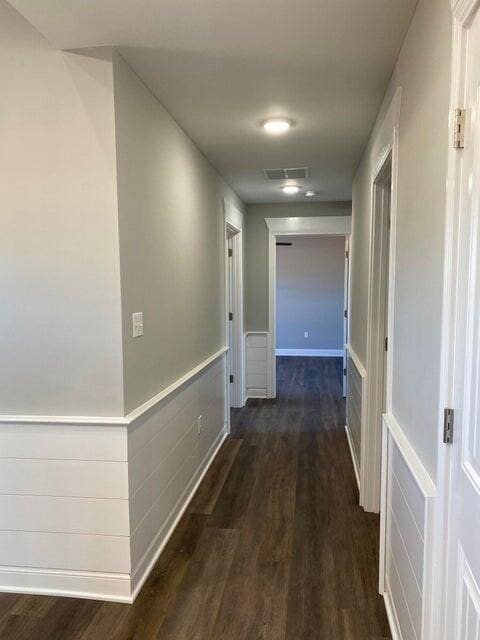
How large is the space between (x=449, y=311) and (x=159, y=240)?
1.63 m

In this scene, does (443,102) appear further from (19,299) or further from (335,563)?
(335,563)

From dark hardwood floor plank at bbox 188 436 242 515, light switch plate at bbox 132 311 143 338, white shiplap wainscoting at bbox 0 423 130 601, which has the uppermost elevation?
light switch plate at bbox 132 311 143 338

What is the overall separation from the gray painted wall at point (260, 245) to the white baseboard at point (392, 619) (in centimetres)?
379

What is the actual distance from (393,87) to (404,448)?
5.17 feet

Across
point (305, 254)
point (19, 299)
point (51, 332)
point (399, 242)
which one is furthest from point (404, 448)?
point (305, 254)

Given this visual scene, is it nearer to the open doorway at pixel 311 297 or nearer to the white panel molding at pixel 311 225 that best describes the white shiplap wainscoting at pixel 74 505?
the white panel molding at pixel 311 225

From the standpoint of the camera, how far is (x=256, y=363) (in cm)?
566

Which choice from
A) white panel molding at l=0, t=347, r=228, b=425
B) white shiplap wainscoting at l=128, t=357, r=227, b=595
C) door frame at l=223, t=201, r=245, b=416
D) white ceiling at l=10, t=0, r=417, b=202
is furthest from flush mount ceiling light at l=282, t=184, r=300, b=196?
white panel molding at l=0, t=347, r=228, b=425

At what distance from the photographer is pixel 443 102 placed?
128cm

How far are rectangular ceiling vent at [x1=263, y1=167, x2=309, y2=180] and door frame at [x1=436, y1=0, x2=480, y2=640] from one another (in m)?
2.68

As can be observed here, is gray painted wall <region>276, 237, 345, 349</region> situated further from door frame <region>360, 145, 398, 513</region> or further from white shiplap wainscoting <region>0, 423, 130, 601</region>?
white shiplap wainscoting <region>0, 423, 130, 601</region>

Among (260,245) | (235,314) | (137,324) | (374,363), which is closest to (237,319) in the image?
(235,314)

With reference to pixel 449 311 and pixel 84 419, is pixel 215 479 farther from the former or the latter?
pixel 449 311

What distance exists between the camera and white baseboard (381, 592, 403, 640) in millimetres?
1772
